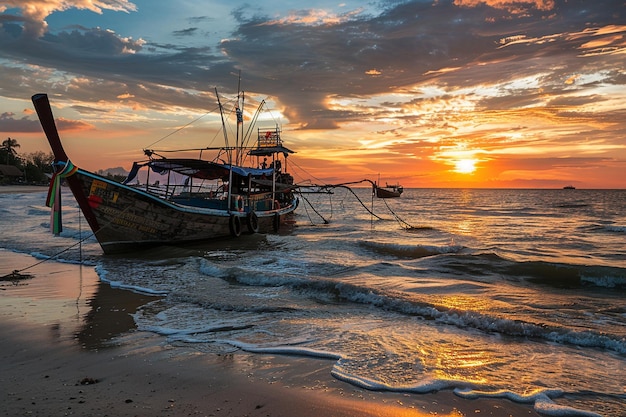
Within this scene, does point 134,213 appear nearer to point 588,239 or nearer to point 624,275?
point 624,275

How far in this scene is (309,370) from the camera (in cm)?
514

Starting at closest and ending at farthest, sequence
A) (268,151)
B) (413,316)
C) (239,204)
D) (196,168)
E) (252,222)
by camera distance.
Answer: (413,316) → (196,168) → (239,204) → (252,222) → (268,151)

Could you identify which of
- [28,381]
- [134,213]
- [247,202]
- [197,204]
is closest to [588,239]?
[247,202]

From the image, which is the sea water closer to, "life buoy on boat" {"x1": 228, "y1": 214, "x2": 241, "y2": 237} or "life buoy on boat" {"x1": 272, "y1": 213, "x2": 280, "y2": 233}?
"life buoy on boat" {"x1": 228, "y1": 214, "x2": 241, "y2": 237}

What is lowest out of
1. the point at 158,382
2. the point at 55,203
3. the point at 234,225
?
the point at 158,382

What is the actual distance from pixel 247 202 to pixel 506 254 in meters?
11.8

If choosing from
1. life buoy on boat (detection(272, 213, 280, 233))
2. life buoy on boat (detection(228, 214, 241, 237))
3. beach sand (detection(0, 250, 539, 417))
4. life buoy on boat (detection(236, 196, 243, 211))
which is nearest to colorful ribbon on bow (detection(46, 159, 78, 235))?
beach sand (detection(0, 250, 539, 417))

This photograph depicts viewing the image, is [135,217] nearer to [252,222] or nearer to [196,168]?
[196,168]

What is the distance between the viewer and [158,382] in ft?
15.4

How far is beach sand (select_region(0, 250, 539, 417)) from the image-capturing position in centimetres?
406

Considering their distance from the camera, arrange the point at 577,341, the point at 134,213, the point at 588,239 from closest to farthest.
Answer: the point at 577,341
the point at 134,213
the point at 588,239

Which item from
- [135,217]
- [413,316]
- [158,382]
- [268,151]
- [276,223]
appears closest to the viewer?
[158,382]

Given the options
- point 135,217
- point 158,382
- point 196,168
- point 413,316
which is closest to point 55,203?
point 135,217

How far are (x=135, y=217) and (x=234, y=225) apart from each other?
5140 millimetres
